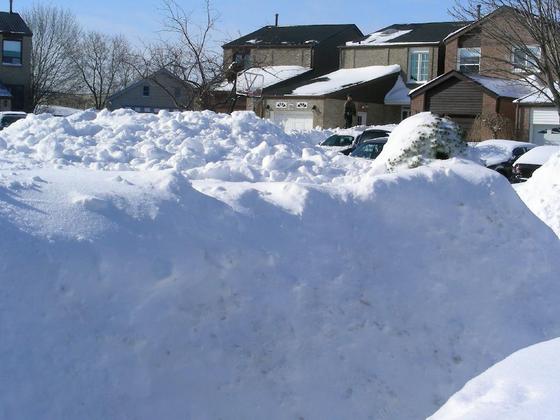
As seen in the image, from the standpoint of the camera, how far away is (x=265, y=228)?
5.96 metres

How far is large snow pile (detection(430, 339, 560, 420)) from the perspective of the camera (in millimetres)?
3668

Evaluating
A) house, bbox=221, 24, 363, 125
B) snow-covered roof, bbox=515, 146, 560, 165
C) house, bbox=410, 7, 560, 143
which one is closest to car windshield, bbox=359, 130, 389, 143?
snow-covered roof, bbox=515, 146, 560, 165

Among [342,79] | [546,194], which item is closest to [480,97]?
[342,79]

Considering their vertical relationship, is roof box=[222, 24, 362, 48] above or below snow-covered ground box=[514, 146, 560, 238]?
above

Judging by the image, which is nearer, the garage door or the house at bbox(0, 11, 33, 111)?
the garage door

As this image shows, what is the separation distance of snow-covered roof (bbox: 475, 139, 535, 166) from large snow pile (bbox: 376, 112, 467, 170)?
516 inches

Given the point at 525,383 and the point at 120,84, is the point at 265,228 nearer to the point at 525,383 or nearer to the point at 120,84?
the point at 525,383

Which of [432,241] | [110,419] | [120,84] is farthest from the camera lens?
[120,84]

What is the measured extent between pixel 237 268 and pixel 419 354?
1.59 meters

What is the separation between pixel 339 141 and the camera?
1082 inches

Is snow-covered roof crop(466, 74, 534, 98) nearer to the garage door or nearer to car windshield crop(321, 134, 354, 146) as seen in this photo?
the garage door

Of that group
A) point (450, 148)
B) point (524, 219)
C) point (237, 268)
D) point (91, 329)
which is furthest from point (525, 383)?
point (450, 148)

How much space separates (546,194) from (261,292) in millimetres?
7346

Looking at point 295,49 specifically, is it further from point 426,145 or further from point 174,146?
point 426,145
